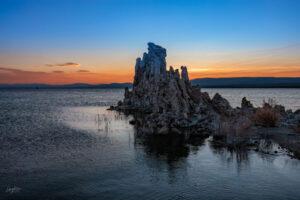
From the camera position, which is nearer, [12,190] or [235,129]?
[12,190]

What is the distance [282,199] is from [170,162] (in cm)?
527

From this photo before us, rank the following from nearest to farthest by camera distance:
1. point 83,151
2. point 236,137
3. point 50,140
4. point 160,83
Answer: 1. point 83,151
2. point 236,137
3. point 50,140
4. point 160,83

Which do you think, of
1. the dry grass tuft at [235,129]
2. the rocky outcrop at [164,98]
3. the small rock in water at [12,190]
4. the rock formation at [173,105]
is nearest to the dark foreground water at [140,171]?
the small rock in water at [12,190]

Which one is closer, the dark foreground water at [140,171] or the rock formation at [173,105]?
the dark foreground water at [140,171]

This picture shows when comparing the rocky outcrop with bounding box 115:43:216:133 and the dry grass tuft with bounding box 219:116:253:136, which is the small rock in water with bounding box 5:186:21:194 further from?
the dry grass tuft with bounding box 219:116:253:136

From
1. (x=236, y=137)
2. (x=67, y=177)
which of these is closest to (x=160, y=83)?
(x=236, y=137)

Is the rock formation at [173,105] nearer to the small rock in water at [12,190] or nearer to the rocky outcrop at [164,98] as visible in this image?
the rocky outcrop at [164,98]

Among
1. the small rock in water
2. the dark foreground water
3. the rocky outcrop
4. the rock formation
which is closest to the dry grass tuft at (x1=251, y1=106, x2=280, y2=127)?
the rock formation

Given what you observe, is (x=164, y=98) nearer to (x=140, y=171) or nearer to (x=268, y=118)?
(x=268, y=118)

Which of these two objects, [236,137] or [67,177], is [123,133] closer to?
[236,137]

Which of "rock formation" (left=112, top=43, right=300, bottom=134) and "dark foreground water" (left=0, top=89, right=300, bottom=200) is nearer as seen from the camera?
"dark foreground water" (left=0, top=89, right=300, bottom=200)

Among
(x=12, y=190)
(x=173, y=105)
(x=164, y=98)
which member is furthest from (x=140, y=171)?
(x=164, y=98)

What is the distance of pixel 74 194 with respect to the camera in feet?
28.8

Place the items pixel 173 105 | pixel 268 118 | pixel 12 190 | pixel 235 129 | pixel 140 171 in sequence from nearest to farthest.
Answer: pixel 12 190 < pixel 140 171 < pixel 235 129 < pixel 268 118 < pixel 173 105
